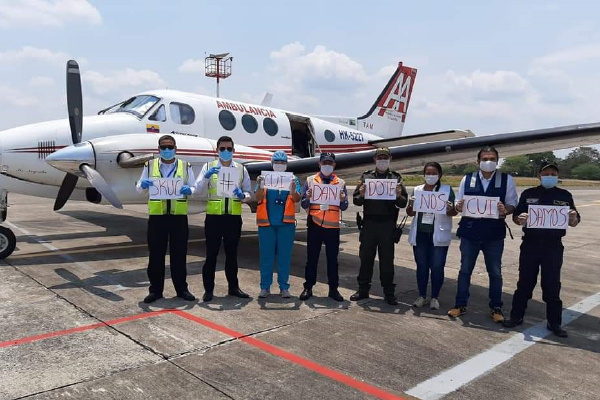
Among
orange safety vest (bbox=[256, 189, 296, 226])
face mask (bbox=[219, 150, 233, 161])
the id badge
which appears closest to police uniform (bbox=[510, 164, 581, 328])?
the id badge

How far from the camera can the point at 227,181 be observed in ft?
17.5

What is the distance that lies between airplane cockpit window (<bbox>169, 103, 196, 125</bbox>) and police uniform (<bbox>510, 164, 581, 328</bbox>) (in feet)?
21.8

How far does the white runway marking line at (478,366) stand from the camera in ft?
10.6

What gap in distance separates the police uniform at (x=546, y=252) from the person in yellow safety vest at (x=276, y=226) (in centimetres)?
252

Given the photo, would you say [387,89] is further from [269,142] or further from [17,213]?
[17,213]

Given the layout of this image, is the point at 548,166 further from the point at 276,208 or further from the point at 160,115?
the point at 160,115

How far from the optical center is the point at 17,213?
48.6ft

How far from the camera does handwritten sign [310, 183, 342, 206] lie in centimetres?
543

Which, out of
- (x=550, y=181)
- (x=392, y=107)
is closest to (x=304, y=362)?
(x=550, y=181)

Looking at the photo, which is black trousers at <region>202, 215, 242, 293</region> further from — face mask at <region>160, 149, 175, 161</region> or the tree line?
the tree line

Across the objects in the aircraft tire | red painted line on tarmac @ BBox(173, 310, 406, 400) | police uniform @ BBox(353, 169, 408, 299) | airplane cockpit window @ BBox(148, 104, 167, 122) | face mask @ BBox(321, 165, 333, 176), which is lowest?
red painted line on tarmac @ BBox(173, 310, 406, 400)

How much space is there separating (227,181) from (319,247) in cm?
138

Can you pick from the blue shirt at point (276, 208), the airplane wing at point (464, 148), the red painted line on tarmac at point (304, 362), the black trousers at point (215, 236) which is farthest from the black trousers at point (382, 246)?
the red painted line on tarmac at point (304, 362)

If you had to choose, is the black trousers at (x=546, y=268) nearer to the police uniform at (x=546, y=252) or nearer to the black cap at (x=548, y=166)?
the police uniform at (x=546, y=252)
